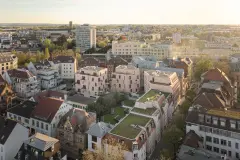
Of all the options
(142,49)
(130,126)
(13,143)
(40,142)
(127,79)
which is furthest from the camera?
(142,49)

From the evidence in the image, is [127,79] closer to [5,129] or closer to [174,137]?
[174,137]

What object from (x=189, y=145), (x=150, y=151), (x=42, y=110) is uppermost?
(x=42, y=110)

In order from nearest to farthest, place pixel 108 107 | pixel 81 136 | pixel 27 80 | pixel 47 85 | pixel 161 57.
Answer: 1. pixel 81 136
2. pixel 108 107
3. pixel 27 80
4. pixel 47 85
5. pixel 161 57

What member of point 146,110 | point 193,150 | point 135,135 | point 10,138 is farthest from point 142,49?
point 10,138

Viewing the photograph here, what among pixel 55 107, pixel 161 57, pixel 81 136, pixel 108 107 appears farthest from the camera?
pixel 161 57

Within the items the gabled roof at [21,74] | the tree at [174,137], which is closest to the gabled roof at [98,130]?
the tree at [174,137]

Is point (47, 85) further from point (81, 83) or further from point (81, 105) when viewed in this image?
point (81, 105)

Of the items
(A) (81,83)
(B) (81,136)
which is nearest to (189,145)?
(B) (81,136)
